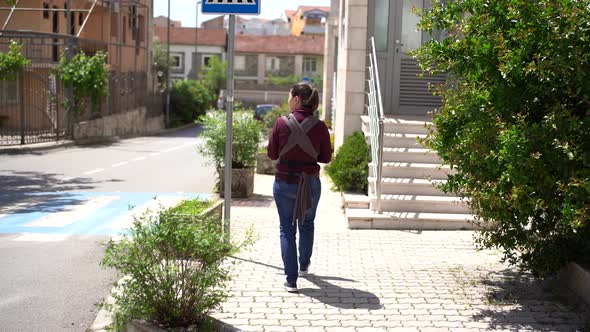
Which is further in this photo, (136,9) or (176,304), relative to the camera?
(136,9)

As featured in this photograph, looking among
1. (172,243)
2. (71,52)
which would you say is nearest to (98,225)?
(172,243)

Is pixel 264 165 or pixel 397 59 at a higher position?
pixel 397 59

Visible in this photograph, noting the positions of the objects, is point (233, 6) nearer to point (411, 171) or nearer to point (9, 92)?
point (411, 171)

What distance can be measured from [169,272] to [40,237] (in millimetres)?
4861

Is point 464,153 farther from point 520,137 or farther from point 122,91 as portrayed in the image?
point 122,91

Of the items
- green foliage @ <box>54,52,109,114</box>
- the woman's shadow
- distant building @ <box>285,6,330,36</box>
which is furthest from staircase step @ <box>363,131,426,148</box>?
distant building @ <box>285,6,330,36</box>

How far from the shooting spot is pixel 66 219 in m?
11.2

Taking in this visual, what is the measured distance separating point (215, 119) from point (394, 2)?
399cm

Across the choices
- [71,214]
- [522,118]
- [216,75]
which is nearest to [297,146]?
[522,118]

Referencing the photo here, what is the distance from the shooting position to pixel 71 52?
97.8 ft

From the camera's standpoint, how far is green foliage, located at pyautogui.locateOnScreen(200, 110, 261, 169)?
42.0ft

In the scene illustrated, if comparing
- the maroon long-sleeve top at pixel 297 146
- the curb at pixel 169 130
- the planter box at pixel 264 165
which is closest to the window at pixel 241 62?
the curb at pixel 169 130

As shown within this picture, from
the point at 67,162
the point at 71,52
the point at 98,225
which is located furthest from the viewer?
the point at 71,52

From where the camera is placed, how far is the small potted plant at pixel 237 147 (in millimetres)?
12844
